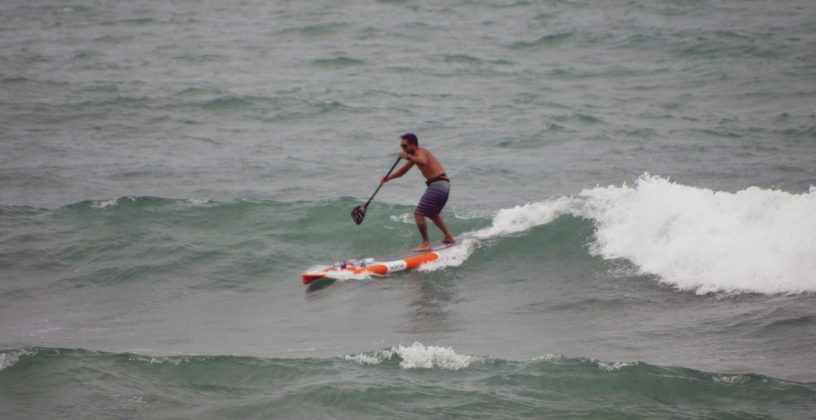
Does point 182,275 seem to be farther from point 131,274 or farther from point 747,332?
point 747,332

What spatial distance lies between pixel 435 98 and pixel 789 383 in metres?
14.8

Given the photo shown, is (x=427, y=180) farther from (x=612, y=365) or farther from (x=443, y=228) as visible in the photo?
(x=612, y=365)

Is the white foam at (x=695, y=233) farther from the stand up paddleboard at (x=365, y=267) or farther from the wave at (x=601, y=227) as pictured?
the stand up paddleboard at (x=365, y=267)

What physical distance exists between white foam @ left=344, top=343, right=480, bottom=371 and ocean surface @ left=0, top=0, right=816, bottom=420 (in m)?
0.03

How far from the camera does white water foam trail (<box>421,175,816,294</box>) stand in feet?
33.6

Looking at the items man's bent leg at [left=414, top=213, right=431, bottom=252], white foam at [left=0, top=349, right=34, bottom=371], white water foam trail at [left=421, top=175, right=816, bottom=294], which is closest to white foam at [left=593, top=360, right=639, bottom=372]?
white water foam trail at [left=421, top=175, right=816, bottom=294]

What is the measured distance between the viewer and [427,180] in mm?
12039

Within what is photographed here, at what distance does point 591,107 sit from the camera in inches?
786

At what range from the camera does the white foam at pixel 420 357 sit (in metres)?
8.44

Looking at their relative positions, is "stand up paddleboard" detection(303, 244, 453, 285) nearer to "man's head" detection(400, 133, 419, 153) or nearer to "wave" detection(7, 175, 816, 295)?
"wave" detection(7, 175, 816, 295)

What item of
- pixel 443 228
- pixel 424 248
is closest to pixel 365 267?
pixel 424 248

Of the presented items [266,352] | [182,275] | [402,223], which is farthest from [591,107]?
[266,352]

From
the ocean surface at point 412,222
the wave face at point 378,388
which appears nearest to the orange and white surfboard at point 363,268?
the ocean surface at point 412,222

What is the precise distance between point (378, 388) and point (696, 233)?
207 inches
